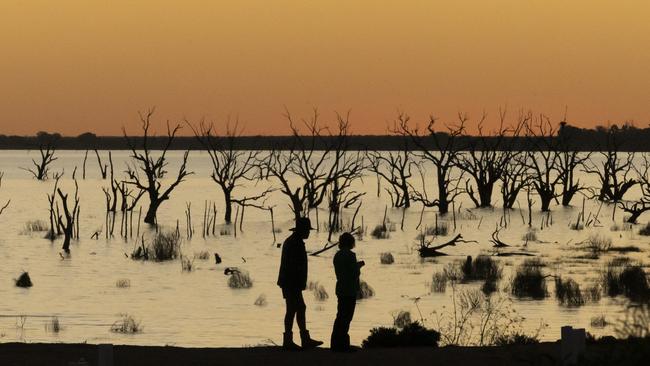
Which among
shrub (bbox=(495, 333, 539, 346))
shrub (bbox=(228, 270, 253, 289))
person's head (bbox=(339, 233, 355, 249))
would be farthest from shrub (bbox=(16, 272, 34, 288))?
person's head (bbox=(339, 233, 355, 249))

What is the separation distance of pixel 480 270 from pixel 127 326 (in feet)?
36.9

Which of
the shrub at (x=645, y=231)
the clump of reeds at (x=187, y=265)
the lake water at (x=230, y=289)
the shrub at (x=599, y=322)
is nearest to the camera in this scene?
the shrub at (x=599, y=322)

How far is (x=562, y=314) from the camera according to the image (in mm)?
23500

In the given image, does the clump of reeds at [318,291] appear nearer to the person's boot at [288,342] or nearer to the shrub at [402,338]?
the shrub at [402,338]

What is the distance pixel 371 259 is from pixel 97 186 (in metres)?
61.9

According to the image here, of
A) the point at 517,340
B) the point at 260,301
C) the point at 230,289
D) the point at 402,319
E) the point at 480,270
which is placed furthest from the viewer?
the point at 480,270

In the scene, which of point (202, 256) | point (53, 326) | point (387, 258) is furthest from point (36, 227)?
point (53, 326)

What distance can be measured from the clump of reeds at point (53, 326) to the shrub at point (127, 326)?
843 mm

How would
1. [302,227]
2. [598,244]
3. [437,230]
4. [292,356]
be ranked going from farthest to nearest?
[437,230] < [598,244] < [292,356] < [302,227]

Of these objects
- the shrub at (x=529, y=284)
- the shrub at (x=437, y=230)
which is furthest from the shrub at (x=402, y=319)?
the shrub at (x=437, y=230)

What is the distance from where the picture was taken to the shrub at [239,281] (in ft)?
97.1

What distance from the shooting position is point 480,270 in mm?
31094

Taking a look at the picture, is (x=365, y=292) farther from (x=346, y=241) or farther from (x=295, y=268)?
(x=346, y=241)

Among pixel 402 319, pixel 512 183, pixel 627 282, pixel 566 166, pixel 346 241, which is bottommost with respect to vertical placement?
pixel 402 319
